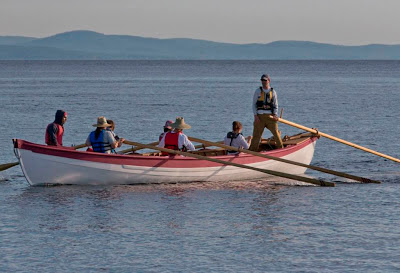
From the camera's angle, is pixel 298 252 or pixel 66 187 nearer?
pixel 298 252

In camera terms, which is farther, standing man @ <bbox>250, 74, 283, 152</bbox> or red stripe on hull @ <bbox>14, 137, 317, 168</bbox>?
standing man @ <bbox>250, 74, 283, 152</bbox>

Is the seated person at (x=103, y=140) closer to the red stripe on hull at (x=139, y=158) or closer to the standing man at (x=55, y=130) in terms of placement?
the red stripe on hull at (x=139, y=158)

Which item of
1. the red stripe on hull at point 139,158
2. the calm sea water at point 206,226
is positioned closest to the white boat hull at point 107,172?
the red stripe on hull at point 139,158

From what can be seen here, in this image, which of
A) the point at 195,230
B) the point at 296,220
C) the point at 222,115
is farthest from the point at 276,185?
the point at 222,115

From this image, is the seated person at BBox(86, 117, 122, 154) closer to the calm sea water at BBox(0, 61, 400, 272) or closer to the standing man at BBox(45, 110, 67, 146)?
the standing man at BBox(45, 110, 67, 146)

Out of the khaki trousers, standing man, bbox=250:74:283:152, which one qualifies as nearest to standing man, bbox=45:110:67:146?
standing man, bbox=250:74:283:152

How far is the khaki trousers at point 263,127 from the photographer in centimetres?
2178

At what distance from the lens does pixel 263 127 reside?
22.1m

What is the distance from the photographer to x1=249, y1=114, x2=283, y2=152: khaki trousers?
21781 millimetres

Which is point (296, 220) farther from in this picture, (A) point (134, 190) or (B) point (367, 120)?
(B) point (367, 120)

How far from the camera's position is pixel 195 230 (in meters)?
15.8

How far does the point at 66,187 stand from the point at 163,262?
7.15 m

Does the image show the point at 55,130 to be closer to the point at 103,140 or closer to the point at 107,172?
the point at 103,140

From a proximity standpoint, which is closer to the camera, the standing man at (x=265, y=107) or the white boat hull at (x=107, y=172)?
the white boat hull at (x=107, y=172)
